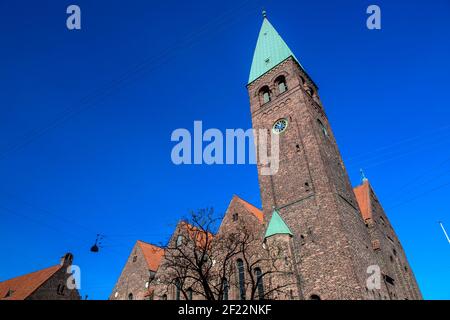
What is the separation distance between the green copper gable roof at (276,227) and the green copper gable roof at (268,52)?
18.2 metres

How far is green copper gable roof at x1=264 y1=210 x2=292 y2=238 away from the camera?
20605mm

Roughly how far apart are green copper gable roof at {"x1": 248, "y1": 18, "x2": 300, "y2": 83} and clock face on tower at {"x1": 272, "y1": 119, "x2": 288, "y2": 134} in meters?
8.37

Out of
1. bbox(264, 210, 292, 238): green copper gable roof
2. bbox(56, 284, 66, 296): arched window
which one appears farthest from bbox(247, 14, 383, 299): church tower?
bbox(56, 284, 66, 296): arched window

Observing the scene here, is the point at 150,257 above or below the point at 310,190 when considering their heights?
below

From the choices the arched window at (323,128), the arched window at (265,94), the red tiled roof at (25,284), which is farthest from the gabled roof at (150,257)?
the arched window at (323,128)

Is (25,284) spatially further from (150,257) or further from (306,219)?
(306,219)

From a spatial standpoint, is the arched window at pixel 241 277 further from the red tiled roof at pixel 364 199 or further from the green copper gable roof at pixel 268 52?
the green copper gable roof at pixel 268 52

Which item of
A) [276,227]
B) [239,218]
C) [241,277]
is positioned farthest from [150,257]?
[276,227]

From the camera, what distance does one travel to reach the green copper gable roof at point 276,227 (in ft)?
67.6

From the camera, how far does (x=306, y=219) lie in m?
20.8

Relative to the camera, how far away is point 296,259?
64.5 ft

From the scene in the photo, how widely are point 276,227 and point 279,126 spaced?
10.2 meters
